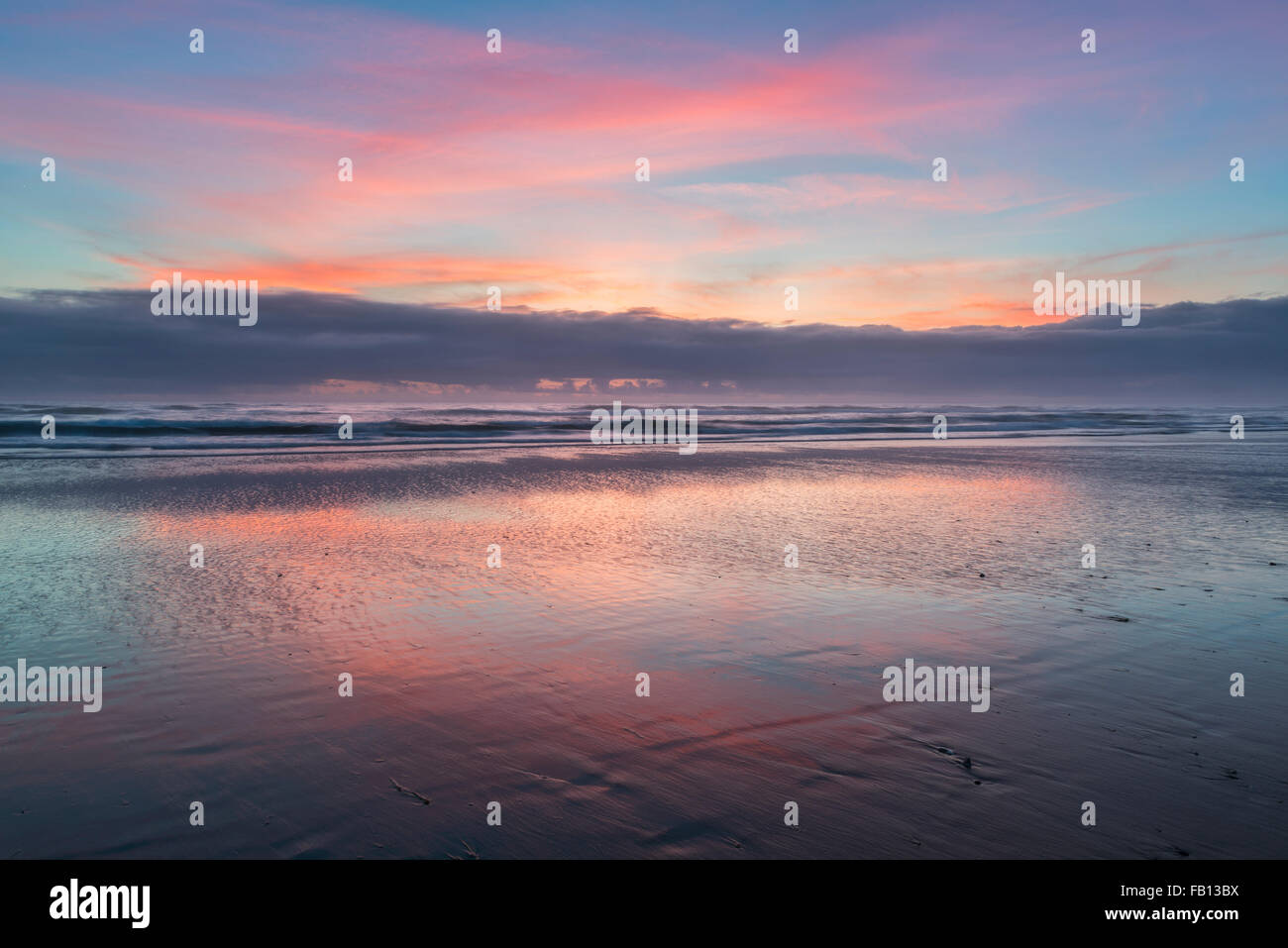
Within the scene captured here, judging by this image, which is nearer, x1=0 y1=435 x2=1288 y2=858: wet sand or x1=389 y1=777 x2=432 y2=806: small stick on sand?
x1=0 y1=435 x2=1288 y2=858: wet sand

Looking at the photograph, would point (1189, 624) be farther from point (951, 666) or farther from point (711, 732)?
point (711, 732)

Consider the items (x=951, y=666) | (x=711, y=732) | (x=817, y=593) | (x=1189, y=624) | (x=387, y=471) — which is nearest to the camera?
(x=711, y=732)

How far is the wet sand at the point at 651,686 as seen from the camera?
411 centimetres

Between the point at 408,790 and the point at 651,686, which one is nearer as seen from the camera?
the point at 408,790

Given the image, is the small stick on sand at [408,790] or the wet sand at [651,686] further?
the small stick on sand at [408,790]

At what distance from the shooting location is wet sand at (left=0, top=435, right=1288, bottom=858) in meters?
4.11

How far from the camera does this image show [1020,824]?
4.08 m

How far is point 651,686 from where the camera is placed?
20.2 feet

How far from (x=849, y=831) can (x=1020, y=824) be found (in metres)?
0.95

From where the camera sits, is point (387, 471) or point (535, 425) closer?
point (387, 471)
